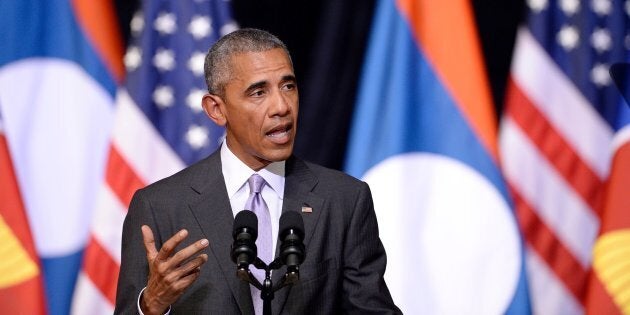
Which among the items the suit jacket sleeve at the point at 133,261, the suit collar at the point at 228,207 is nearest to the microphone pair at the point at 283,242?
the suit collar at the point at 228,207

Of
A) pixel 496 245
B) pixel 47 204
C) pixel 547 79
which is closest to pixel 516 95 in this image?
pixel 547 79

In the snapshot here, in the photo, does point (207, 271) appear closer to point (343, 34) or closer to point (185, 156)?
point (185, 156)

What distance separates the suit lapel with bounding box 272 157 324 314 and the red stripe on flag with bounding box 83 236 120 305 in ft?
3.87

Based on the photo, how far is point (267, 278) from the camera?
1.75 metres

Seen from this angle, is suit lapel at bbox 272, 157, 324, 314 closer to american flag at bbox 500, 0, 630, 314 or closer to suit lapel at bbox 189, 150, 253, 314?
suit lapel at bbox 189, 150, 253, 314

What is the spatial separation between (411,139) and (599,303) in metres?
1.02

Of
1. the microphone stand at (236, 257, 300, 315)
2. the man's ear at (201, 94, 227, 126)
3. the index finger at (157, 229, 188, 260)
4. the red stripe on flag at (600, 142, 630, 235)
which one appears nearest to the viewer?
the microphone stand at (236, 257, 300, 315)

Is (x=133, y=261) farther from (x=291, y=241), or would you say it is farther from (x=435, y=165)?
(x=435, y=165)

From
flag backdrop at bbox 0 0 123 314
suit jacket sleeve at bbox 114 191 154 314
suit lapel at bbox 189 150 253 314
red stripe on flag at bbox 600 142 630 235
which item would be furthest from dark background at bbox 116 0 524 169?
suit jacket sleeve at bbox 114 191 154 314

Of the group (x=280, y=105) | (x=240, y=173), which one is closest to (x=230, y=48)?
(x=280, y=105)

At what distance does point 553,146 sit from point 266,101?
1658 mm

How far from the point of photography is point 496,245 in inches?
138

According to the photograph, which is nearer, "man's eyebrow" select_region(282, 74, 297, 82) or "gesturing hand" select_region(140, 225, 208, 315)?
"gesturing hand" select_region(140, 225, 208, 315)

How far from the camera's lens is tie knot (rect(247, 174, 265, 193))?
7.79 ft
